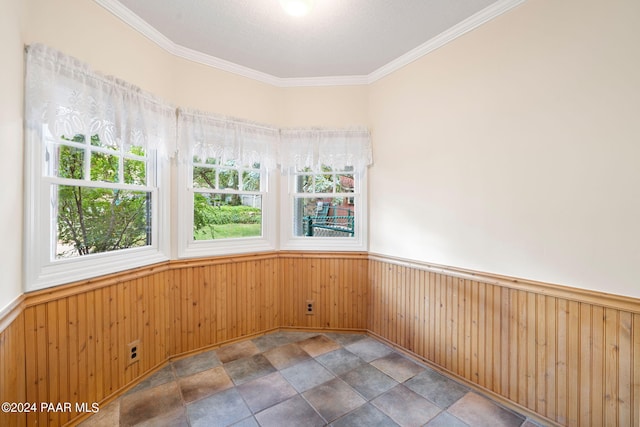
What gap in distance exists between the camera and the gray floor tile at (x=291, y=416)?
1.73 m

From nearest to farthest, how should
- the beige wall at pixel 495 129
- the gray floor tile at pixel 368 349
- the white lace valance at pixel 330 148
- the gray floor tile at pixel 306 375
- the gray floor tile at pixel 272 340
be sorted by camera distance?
the beige wall at pixel 495 129, the gray floor tile at pixel 306 375, the gray floor tile at pixel 368 349, the gray floor tile at pixel 272 340, the white lace valance at pixel 330 148

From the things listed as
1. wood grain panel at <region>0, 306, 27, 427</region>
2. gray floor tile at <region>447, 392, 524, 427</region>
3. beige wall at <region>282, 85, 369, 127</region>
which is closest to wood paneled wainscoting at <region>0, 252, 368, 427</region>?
wood grain panel at <region>0, 306, 27, 427</region>

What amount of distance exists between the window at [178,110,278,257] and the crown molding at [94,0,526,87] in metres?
0.53

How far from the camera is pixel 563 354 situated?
1658 millimetres

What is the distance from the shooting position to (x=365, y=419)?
1.77 m

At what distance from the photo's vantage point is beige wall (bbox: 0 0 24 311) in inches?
51.1

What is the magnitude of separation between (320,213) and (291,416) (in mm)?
1866

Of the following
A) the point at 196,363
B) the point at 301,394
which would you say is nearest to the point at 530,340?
the point at 301,394

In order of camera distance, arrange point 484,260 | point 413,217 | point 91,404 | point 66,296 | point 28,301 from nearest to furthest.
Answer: point 28,301
point 66,296
point 91,404
point 484,260
point 413,217

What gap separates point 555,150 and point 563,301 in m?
0.92

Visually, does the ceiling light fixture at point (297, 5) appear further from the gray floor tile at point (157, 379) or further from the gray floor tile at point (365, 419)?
the gray floor tile at point (157, 379)

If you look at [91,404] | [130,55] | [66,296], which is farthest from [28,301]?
[130,55]

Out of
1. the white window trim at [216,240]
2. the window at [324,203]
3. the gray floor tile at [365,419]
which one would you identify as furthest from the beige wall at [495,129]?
the gray floor tile at [365,419]

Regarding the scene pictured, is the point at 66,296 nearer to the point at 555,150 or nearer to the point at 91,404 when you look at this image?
the point at 91,404
